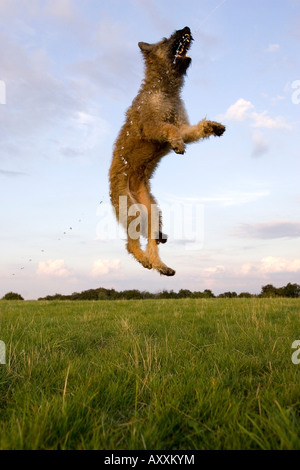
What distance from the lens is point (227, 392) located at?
111 inches

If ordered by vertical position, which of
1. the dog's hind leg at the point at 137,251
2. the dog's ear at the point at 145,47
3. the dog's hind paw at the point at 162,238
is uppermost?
the dog's ear at the point at 145,47

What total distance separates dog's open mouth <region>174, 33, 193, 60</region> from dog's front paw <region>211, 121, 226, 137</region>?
153 cm

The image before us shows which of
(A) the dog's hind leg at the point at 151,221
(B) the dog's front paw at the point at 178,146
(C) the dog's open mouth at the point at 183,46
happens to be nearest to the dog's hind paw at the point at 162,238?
(A) the dog's hind leg at the point at 151,221

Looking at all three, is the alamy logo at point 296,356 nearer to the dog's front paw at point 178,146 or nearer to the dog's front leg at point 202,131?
the dog's front paw at point 178,146

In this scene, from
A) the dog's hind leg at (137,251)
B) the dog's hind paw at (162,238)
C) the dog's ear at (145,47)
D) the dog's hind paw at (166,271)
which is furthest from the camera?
the dog's ear at (145,47)

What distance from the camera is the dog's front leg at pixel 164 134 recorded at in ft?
15.5

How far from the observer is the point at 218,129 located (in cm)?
486

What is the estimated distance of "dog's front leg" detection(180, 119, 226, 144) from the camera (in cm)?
484

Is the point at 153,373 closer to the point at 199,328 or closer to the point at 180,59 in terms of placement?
the point at 199,328

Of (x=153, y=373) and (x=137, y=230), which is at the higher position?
(x=137, y=230)

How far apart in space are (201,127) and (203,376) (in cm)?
309

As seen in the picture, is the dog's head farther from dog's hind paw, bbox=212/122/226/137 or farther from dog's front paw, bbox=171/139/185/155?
dog's front paw, bbox=171/139/185/155

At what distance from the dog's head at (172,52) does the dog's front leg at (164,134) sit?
1249 millimetres

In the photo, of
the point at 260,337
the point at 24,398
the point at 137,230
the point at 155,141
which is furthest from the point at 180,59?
the point at 24,398
